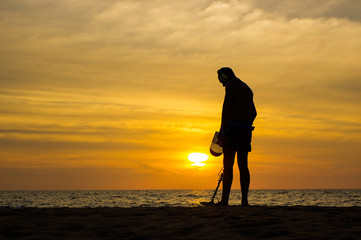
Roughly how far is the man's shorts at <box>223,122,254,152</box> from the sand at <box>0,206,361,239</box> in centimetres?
162

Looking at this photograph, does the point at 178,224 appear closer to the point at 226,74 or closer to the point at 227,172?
the point at 227,172

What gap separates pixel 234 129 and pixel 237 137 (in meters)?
0.16

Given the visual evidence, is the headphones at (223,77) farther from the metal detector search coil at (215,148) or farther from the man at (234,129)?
the metal detector search coil at (215,148)

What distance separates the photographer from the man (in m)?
7.56

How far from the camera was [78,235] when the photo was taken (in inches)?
180

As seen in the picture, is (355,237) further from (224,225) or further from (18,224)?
(18,224)

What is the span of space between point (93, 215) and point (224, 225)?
6.84 ft

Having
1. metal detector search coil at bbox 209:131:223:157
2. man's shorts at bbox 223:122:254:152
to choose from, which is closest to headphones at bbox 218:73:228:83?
man's shorts at bbox 223:122:254:152

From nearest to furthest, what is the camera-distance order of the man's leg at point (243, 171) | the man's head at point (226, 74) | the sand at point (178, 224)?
the sand at point (178, 224)
the man's leg at point (243, 171)
the man's head at point (226, 74)

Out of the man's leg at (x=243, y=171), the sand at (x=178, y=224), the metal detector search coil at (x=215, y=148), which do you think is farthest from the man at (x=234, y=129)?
the sand at (x=178, y=224)

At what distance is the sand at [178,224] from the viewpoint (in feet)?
14.8

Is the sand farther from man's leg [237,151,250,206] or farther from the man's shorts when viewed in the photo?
the man's shorts

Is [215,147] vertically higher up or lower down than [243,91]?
lower down

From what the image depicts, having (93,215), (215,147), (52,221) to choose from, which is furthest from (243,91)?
(52,221)
